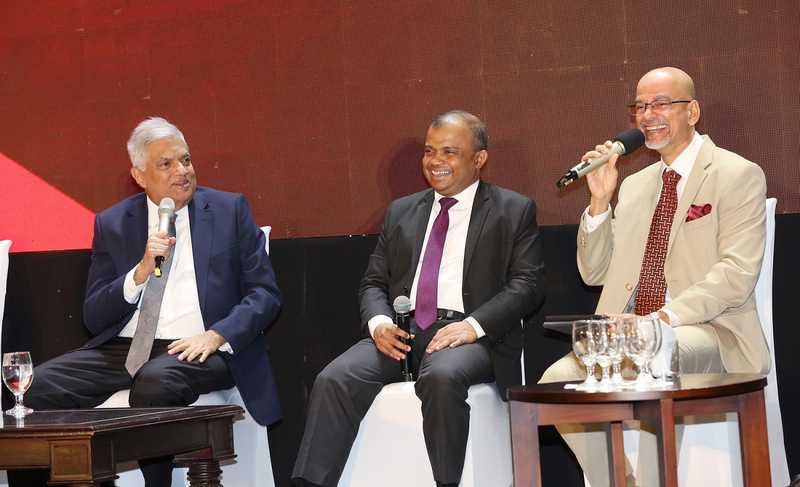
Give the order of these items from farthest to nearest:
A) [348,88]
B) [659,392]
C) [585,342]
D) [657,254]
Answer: [348,88] < [657,254] < [585,342] < [659,392]

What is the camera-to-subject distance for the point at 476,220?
4.20 m

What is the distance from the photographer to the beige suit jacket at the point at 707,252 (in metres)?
3.57

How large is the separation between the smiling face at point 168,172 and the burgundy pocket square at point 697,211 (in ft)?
6.50

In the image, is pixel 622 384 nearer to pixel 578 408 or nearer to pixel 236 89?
pixel 578 408

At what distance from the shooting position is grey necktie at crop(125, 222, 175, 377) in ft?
13.7

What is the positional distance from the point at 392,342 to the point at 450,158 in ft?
2.61

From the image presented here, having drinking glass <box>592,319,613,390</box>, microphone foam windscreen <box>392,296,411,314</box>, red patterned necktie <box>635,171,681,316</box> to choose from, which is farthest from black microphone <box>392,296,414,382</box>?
drinking glass <box>592,319,613,390</box>

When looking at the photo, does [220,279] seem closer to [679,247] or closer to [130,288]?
[130,288]

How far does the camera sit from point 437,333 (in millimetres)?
3969

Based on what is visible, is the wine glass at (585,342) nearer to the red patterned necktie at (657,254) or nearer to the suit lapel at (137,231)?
the red patterned necktie at (657,254)

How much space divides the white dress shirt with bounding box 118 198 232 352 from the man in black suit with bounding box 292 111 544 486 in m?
0.64

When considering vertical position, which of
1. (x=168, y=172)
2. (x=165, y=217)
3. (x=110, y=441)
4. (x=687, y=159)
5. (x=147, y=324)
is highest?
(x=168, y=172)

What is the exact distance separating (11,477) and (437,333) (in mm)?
1550

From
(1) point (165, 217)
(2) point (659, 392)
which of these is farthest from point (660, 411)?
(1) point (165, 217)
